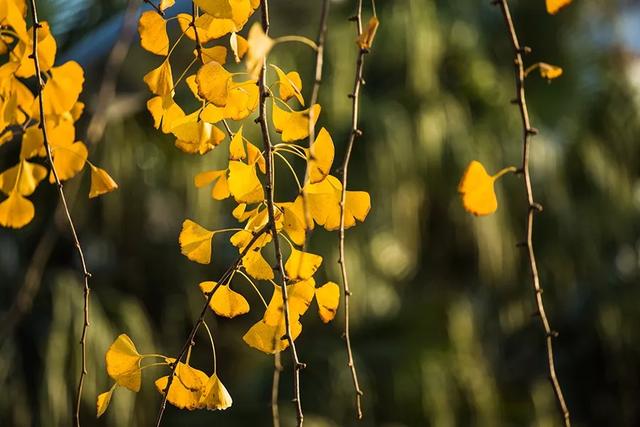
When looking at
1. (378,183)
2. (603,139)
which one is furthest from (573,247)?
(378,183)

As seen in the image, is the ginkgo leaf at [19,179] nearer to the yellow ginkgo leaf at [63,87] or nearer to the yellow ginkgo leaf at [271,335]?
the yellow ginkgo leaf at [63,87]

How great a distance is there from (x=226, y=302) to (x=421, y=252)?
102 inches

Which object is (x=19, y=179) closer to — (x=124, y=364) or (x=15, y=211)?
(x=15, y=211)

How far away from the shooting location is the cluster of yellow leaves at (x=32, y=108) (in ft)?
1.59

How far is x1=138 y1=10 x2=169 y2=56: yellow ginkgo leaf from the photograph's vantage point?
1.56 feet

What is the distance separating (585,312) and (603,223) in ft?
0.85

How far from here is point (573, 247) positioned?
301cm

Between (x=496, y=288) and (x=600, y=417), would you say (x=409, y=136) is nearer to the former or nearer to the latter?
(x=496, y=288)

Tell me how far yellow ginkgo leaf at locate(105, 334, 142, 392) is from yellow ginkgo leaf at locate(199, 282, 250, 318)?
0.04 metres

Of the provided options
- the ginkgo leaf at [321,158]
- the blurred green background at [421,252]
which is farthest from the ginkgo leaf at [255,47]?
the blurred green background at [421,252]

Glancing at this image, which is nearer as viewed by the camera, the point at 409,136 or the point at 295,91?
the point at 295,91

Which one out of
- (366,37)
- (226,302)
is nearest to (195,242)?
(226,302)

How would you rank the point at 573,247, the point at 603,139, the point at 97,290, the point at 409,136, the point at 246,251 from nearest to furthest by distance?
the point at 246,251, the point at 97,290, the point at 409,136, the point at 573,247, the point at 603,139

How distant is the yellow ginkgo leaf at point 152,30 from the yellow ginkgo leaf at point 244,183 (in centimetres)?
8
